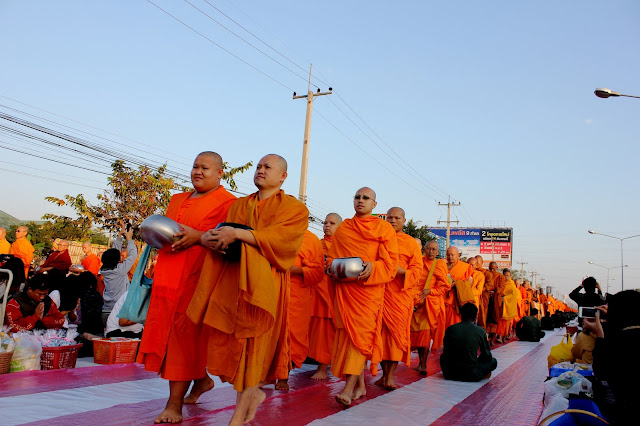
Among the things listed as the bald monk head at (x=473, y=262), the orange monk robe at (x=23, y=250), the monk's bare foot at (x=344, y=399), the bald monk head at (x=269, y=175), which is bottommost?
the monk's bare foot at (x=344, y=399)

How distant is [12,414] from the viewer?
331cm

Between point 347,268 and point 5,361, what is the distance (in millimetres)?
3022

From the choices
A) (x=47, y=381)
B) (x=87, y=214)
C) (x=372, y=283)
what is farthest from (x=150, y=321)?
(x=87, y=214)

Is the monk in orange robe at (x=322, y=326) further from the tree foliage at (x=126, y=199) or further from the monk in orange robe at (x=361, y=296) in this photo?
the tree foliage at (x=126, y=199)

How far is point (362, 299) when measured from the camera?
470cm

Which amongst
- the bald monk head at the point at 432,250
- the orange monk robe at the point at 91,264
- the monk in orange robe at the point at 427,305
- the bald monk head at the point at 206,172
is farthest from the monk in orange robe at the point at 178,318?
the orange monk robe at the point at 91,264

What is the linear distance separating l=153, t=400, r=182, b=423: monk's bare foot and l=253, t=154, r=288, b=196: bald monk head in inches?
58.0

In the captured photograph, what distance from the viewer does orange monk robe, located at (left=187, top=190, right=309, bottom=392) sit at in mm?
3064

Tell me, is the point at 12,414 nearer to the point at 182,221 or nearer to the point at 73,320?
the point at 182,221

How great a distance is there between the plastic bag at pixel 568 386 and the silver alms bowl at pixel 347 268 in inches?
65.9

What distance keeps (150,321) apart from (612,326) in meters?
2.79

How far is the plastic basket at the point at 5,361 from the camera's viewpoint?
4434mm

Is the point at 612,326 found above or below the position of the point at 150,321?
above

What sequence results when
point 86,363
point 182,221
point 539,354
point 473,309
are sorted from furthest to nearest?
point 539,354, point 473,309, point 86,363, point 182,221
